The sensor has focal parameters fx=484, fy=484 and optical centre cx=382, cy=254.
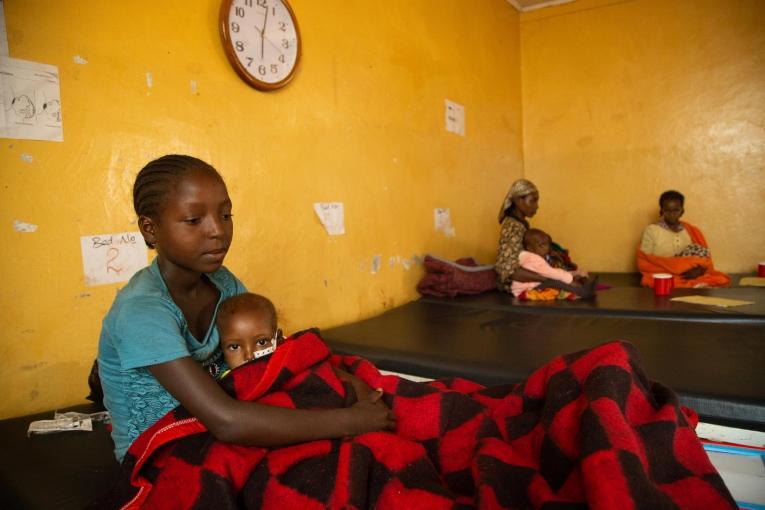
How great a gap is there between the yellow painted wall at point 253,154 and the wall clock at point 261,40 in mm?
61

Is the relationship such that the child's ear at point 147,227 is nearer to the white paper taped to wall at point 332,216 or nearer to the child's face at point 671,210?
the white paper taped to wall at point 332,216

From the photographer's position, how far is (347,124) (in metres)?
2.78

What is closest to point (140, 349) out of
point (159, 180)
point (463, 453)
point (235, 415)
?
point (235, 415)

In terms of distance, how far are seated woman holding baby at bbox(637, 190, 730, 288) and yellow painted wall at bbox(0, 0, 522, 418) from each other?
4.83 ft

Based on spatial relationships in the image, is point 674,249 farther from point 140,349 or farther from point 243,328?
point 140,349

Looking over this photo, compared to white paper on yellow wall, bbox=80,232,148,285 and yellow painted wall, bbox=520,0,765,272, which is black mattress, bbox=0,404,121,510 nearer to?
white paper on yellow wall, bbox=80,232,148,285

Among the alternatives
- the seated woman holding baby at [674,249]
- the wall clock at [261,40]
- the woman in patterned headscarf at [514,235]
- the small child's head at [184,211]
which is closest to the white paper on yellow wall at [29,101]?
the small child's head at [184,211]

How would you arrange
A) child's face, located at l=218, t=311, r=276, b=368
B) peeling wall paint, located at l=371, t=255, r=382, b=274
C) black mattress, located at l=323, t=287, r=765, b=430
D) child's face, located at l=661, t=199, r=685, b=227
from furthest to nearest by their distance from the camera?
child's face, located at l=661, t=199, r=685, b=227 < peeling wall paint, located at l=371, t=255, r=382, b=274 < black mattress, located at l=323, t=287, r=765, b=430 < child's face, located at l=218, t=311, r=276, b=368

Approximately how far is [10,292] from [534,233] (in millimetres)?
3014

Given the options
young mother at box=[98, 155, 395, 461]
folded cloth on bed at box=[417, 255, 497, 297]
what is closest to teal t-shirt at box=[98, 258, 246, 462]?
young mother at box=[98, 155, 395, 461]

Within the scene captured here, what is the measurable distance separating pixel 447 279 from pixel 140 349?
8.24 feet

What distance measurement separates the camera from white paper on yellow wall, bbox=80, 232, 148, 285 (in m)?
1.66

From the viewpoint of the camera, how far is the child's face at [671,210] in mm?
4156

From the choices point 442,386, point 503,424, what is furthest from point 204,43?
point 503,424
